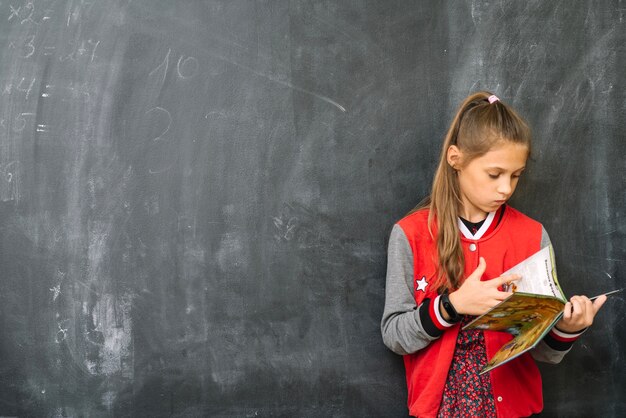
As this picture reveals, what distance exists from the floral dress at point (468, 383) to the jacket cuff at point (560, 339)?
0.53ft

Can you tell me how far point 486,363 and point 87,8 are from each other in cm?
140

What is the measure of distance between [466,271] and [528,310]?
0.24 metres

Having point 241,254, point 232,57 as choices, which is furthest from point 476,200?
point 232,57

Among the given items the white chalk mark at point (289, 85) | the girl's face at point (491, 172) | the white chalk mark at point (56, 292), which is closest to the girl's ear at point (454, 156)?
the girl's face at point (491, 172)

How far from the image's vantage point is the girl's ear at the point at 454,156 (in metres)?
1.54

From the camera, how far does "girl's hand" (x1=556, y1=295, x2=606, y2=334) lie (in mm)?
1362

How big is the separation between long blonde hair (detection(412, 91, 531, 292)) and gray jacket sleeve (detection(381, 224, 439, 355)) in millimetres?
75

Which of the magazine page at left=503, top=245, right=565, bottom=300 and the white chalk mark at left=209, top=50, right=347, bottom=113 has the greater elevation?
the white chalk mark at left=209, top=50, right=347, bottom=113

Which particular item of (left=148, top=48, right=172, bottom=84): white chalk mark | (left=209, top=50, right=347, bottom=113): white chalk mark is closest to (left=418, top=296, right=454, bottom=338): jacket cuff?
(left=209, top=50, right=347, bottom=113): white chalk mark

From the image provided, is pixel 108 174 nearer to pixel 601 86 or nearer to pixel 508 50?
pixel 508 50

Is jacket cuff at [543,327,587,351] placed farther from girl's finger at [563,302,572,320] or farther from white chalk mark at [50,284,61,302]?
white chalk mark at [50,284,61,302]

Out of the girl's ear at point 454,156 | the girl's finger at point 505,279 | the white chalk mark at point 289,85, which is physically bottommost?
the girl's finger at point 505,279

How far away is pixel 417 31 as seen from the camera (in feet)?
5.89

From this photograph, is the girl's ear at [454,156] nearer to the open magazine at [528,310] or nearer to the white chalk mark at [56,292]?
the open magazine at [528,310]
